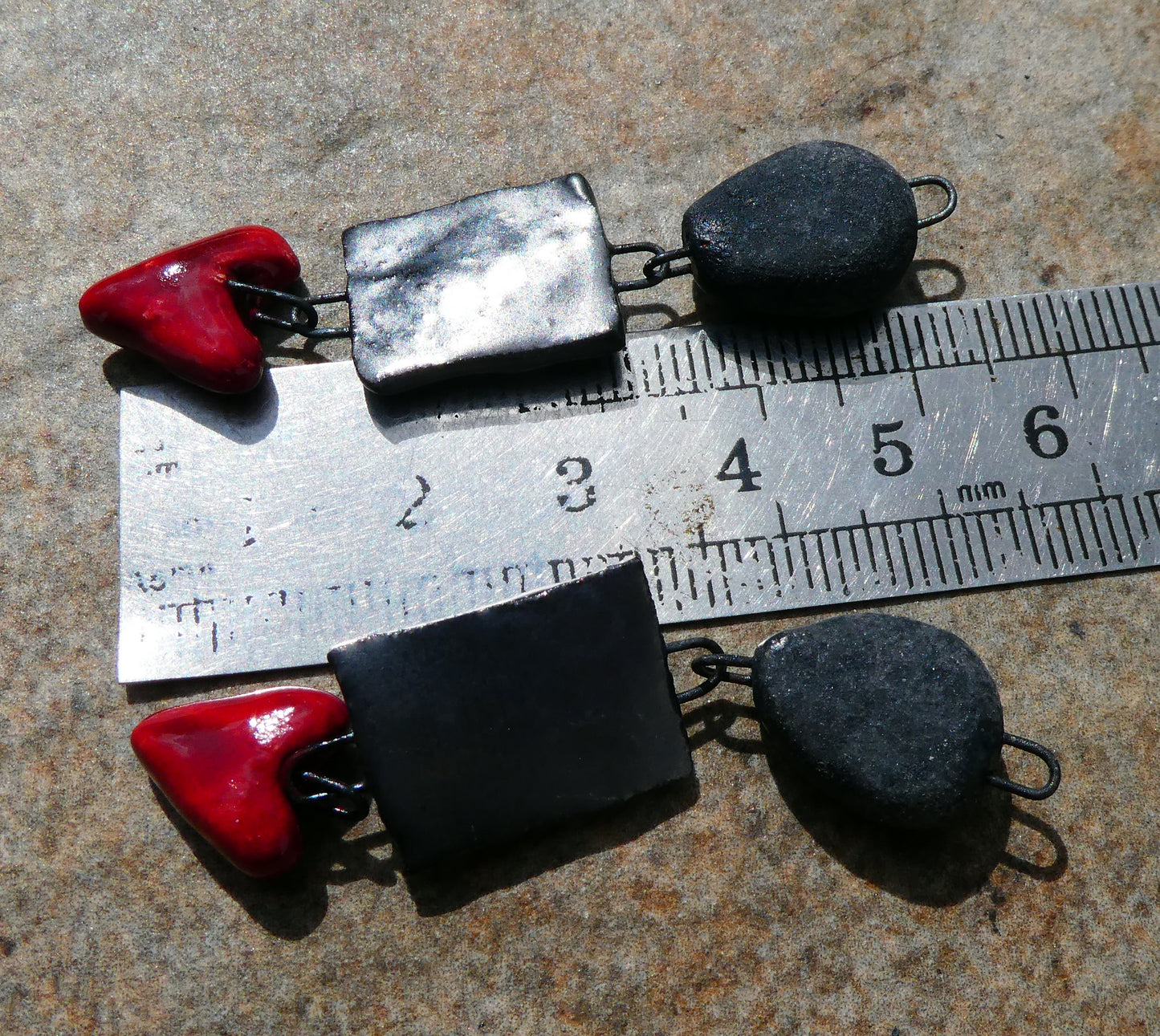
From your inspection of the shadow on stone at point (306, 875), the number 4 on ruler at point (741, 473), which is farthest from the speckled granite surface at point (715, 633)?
the number 4 on ruler at point (741, 473)

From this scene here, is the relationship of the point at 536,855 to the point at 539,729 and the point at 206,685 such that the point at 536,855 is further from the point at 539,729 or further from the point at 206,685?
the point at 206,685

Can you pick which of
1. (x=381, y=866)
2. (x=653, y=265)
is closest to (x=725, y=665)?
(x=381, y=866)

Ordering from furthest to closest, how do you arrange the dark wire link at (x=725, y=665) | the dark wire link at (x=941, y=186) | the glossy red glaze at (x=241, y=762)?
the dark wire link at (x=941, y=186)
the dark wire link at (x=725, y=665)
the glossy red glaze at (x=241, y=762)

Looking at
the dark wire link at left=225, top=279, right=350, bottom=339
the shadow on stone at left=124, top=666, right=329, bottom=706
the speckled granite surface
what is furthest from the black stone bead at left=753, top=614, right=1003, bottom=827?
the dark wire link at left=225, top=279, right=350, bottom=339

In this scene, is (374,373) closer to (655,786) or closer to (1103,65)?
(655,786)

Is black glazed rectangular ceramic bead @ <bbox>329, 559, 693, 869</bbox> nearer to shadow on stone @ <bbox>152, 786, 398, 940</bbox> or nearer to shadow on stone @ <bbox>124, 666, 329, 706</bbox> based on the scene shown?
shadow on stone @ <bbox>152, 786, 398, 940</bbox>

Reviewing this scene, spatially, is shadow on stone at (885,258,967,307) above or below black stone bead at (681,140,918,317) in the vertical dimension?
below

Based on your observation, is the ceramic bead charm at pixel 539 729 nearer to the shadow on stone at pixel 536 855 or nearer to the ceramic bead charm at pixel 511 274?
the shadow on stone at pixel 536 855

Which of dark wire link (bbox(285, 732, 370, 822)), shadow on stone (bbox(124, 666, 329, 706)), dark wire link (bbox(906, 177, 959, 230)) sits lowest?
dark wire link (bbox(285, 732, 370, 822))
